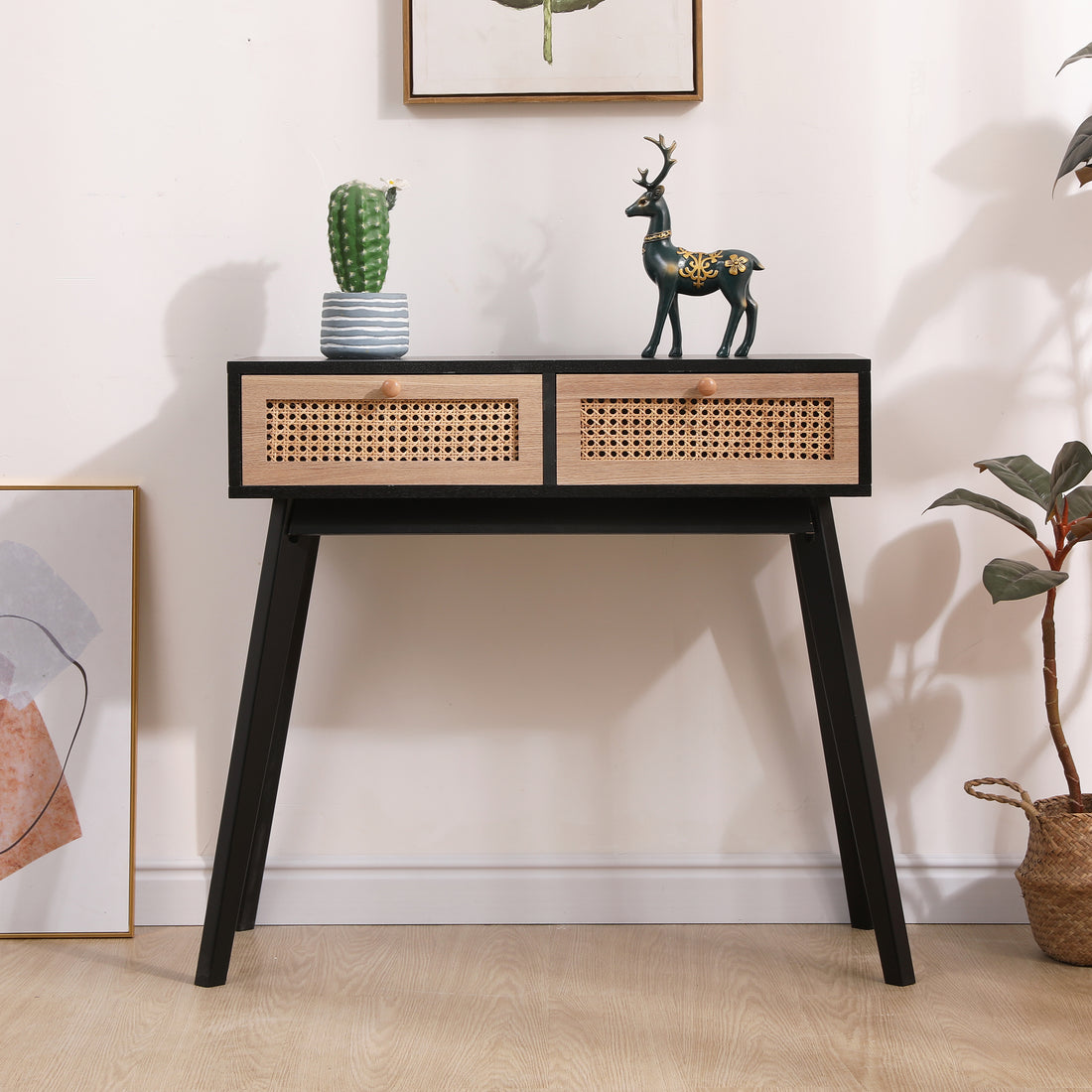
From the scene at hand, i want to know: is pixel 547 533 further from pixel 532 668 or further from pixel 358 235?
pixel 358 235

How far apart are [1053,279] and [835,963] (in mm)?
1178

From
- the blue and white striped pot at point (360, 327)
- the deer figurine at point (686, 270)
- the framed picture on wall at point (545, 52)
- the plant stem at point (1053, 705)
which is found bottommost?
the plant stem at point (1053, 705)

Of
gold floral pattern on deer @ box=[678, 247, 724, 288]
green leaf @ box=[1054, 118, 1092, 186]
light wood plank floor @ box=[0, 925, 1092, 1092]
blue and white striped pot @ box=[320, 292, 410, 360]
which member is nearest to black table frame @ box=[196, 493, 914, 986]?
light wood plank floor @ box=[0, 925, 1092, 1092]

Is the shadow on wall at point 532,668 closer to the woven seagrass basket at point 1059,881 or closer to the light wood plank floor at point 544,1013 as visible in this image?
the light wood plank floor at point 544,1013

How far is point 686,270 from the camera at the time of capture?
5.12 feet

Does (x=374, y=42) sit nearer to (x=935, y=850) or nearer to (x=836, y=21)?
(x=836, y=21)

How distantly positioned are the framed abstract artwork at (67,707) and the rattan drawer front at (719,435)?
2.76ft

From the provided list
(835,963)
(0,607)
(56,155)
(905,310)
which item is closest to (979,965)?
(835,963)

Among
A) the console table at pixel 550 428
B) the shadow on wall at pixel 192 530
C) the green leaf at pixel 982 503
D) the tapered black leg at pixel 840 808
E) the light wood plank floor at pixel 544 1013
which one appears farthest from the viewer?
the shadow on wall at pixel 192 530

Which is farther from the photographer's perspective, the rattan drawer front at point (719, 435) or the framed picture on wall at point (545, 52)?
the framed picture on wall at point (545, 52)

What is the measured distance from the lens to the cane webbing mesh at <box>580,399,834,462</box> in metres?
1.46

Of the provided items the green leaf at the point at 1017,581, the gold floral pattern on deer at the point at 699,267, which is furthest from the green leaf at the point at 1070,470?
the gold floral pattern on deer at the point at 699,267

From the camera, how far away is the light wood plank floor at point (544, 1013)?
1.33 m

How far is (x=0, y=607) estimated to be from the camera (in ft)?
5.90
